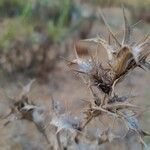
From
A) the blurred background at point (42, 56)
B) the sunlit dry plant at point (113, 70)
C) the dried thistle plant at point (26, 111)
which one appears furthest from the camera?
the blurred background at point (42, 56)

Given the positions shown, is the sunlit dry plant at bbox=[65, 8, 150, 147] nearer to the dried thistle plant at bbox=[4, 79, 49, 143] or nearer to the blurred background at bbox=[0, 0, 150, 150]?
the dried thistle plant at bbox=[4, 79, 49, 143]

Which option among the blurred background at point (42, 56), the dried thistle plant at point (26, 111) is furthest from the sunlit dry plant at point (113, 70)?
the blurred background at point (42, 56)

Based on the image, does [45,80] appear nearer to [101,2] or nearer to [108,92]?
[101,2]

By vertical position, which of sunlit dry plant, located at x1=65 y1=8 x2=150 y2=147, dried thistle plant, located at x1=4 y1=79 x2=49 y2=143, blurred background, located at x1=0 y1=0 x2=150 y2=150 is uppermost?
sunlit dry plant, located at x1=65 y1=8 x2=150 y2=147

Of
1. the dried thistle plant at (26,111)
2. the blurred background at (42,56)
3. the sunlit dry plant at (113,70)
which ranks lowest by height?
the blurred background at (42,56)

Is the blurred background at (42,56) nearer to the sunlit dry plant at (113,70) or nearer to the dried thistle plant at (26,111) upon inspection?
the dried thistle plant at (26,111)

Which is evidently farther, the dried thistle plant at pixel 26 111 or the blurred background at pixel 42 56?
the blurred background at pixel 42 56

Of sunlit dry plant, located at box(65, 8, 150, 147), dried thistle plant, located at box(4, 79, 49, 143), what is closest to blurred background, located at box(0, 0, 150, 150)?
dried thistle plant, located at box(4, 79, 49, 143)

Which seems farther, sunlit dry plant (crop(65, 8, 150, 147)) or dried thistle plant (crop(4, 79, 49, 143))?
dried thistle plant (crop(4, 79, 49, 143))

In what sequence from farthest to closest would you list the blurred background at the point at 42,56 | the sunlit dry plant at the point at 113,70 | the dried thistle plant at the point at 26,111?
the blurred background at the point at 42,56, the dried thistle plant at the point at 26,111, the sunlit dry plant at the point at 113,70
